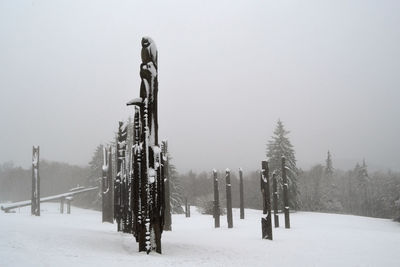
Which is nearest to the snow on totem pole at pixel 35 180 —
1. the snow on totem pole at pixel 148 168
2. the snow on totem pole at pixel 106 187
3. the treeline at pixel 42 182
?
the snow on totem pole at pixel 106 187

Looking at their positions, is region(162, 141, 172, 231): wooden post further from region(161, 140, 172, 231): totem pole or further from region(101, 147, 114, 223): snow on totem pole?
region(101, 147, 114, 223): snow on totem pole

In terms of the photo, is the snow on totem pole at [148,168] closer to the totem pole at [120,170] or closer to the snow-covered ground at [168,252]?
the snow-covered ground at [168,252]

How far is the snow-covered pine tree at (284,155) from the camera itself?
1501 inches

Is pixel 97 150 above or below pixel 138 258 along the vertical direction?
above

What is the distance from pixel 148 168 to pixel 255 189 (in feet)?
209

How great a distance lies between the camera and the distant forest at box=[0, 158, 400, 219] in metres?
47.8

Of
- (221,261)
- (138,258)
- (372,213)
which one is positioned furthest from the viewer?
(372,213)

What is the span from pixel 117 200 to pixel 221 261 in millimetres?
9974

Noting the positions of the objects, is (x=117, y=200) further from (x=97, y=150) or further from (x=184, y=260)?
(x=97, y=150)

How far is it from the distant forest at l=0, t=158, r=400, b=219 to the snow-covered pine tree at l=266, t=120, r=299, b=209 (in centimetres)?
764

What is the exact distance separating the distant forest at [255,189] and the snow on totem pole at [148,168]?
3043 centimetres

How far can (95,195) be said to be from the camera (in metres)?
48.0

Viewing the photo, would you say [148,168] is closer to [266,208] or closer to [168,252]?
[168,252]

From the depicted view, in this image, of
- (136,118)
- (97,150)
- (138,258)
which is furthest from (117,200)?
(97,150)
